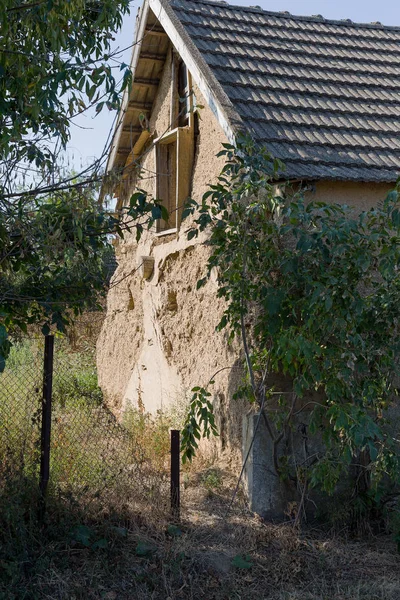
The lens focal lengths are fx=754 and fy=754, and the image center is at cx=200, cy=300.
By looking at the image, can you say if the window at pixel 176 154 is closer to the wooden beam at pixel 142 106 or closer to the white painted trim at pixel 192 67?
the white painted trim at pixel 192 67

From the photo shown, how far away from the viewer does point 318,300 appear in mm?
5762

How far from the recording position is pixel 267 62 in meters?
8.59

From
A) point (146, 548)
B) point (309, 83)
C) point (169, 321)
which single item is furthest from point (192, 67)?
point (146, 548)

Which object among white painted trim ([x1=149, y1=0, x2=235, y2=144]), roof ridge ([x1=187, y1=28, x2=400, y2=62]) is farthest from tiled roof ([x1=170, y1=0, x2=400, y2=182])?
white painted trim ([x1=149, y1=0, x2=235, y2=144])

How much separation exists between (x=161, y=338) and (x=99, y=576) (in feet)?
12.9

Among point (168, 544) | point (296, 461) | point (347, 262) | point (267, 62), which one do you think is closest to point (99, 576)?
point (168, 544)

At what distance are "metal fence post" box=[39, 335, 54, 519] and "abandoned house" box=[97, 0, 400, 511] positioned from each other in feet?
3.90

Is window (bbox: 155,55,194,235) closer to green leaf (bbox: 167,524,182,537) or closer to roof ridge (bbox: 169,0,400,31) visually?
roof ridge (bbox: 169,0,400,31)

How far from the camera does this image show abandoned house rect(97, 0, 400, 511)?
23.8 ft

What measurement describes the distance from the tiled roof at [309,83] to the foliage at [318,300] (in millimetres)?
732

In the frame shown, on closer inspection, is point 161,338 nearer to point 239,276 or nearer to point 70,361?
point 239,276

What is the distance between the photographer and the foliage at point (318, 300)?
5.72m

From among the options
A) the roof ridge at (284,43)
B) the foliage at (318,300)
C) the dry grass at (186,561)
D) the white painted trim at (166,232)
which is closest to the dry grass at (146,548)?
the dry grass at (186,561)

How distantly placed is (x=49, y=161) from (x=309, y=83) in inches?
161
